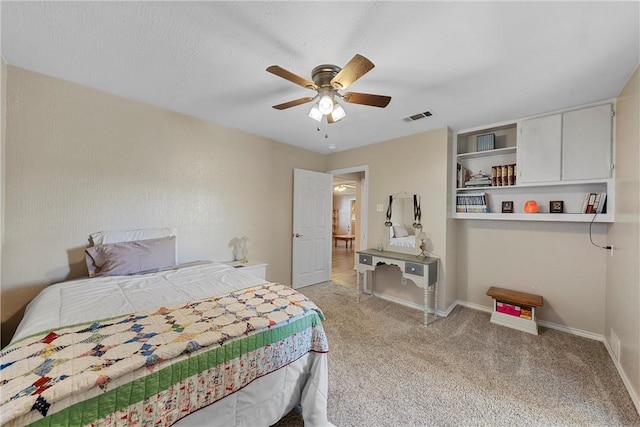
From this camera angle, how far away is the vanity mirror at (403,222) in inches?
134

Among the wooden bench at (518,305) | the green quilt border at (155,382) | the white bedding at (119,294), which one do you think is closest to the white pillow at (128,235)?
the white bedding at (119,294)

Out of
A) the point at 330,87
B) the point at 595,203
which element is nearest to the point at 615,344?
the point at 595,203

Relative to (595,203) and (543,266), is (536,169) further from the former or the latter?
(543,266)

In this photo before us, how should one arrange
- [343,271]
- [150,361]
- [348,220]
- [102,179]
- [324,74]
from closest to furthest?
1. [150,361]
2. [324,74]
3. [102,179]
4. [343,271]
5. [348,220]

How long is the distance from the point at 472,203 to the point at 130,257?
3.87m

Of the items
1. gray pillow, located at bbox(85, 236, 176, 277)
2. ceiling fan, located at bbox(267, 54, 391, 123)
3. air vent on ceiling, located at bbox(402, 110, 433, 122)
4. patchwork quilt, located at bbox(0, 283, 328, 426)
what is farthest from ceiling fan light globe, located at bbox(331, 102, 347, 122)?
gray pillow, located at bbox(85, 236, 176, 277)

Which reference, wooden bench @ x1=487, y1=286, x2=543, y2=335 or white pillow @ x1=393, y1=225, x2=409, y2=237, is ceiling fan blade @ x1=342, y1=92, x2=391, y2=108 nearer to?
white pillow @ x1=393, y1=225, x2=409, y2=237

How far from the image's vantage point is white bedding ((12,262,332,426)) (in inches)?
49.3

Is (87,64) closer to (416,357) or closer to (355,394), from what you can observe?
(355,394)

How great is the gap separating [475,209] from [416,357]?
6.54 feet

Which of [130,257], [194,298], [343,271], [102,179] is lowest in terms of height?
[343,271]

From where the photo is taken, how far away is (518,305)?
8.97 ft

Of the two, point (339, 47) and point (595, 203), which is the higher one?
point (339, 47)

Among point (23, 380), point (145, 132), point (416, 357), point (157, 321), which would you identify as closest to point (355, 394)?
point (416, 357)
